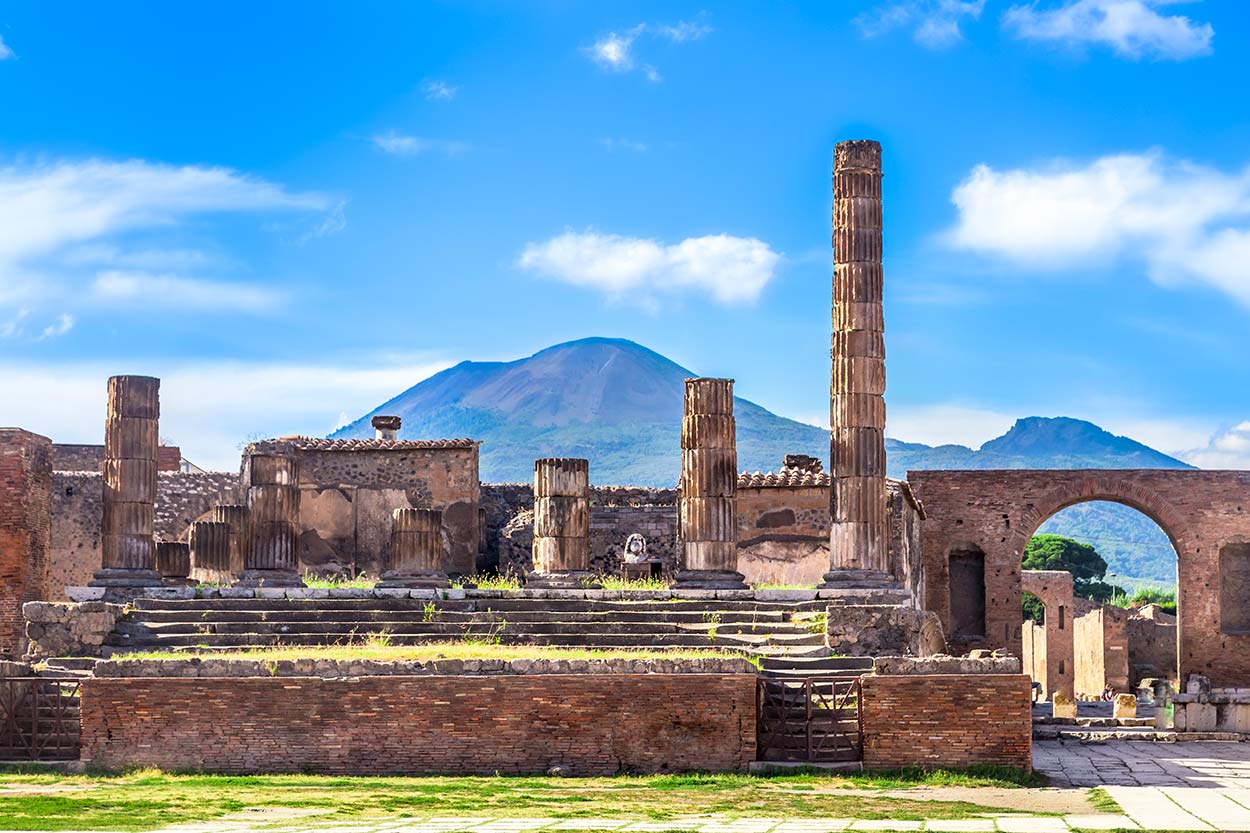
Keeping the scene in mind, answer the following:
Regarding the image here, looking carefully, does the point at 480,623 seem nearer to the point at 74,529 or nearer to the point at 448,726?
the point at 448,726

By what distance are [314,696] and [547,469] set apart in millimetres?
8643

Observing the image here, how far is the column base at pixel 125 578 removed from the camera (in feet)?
81.3

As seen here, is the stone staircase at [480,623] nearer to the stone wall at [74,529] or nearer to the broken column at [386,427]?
the stone wall at [74,529]

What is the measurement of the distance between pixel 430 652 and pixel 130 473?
8.42 meters

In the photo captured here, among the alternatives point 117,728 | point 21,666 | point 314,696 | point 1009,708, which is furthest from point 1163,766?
point 21,666

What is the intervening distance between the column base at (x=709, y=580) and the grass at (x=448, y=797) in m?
6.94

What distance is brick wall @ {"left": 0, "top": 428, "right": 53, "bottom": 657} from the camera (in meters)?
26.9

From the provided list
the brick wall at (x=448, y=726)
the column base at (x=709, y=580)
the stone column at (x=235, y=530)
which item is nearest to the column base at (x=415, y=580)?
the column base at (x=709, y=580)

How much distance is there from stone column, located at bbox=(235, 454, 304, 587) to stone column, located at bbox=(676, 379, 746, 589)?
5612 millimetres

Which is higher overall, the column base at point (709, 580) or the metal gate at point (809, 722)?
the column base at point (709, 580)

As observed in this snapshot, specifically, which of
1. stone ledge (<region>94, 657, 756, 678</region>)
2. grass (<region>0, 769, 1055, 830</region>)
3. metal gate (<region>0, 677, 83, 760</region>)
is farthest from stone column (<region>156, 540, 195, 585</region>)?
grass (<region>0, 769, 1055, 830</region>)

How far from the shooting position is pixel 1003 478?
125ft

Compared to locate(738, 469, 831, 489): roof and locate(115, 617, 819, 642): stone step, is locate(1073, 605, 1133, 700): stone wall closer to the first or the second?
locate(738, 469, 831, 489): roof

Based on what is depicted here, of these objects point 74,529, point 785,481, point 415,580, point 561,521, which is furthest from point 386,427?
point 415,580
